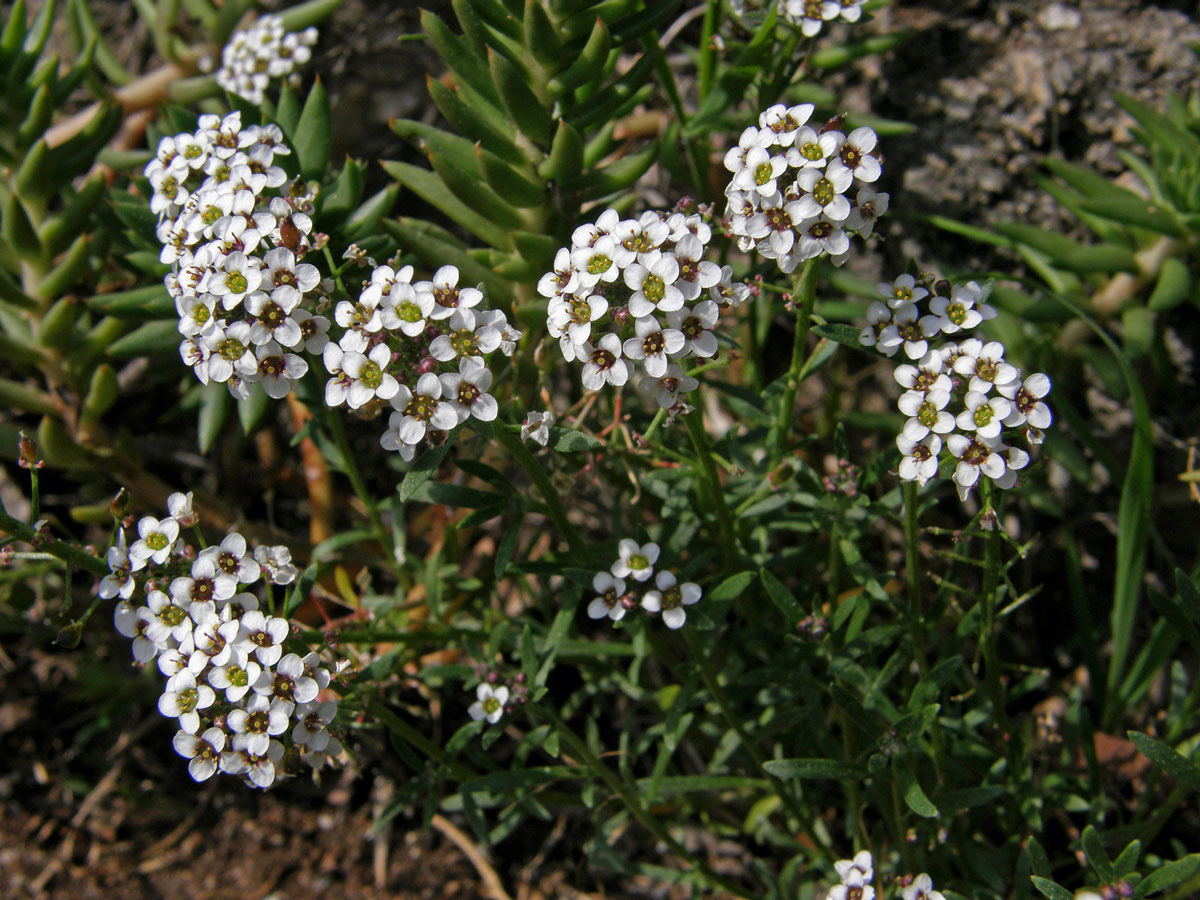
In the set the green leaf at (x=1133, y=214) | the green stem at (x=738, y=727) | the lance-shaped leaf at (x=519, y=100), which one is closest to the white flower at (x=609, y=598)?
the green stem at (x=738, y=727)

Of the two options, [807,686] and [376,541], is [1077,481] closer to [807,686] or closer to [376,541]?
[807,686]

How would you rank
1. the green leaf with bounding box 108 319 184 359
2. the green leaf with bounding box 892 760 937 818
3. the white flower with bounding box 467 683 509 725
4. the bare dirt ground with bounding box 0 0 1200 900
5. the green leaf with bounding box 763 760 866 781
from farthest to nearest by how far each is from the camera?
1. the bare dirt ground with bounding box 0 0 1200 900
2. the green leaf with bounding box 108 319 184 359
3. the white flower with bounding box 467 683 509 725
4. the green leaf with bounding box 763 760 866 781
5. the green leaf with bounding box 892 760 937 818

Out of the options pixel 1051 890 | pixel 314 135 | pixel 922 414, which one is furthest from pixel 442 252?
pixel 1051 890

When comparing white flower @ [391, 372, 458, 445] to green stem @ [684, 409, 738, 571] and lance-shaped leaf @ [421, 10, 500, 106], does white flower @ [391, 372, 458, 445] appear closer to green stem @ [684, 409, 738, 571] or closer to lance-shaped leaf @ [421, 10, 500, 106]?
green stem @ [684, 409, 738, 571]

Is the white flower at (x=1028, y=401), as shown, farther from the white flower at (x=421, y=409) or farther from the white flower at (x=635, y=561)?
the white flower at (x=421, y=409)

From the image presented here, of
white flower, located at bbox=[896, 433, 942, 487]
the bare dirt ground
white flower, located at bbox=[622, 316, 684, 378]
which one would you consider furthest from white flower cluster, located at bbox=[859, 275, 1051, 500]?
the bare dirt ground

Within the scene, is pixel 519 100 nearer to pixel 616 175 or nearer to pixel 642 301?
pixel 616 175

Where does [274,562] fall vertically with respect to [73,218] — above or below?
below
